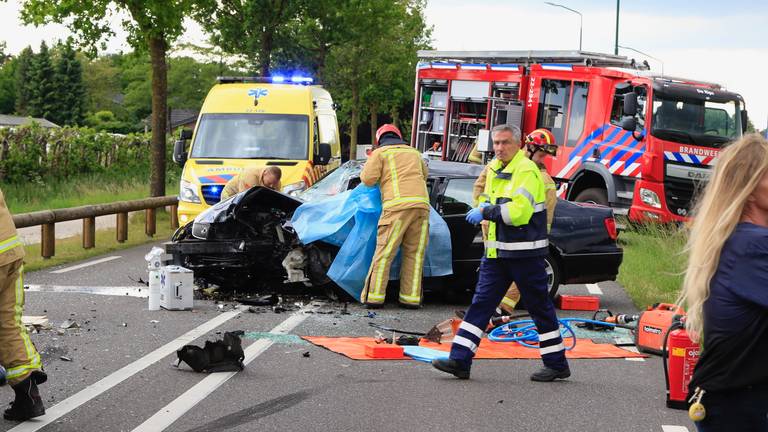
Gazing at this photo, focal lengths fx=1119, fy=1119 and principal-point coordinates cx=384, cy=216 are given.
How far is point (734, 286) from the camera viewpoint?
336 cm

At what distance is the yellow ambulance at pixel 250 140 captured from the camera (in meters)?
16.7

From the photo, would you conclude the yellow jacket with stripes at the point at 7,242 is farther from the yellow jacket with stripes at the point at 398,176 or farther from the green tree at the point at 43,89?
the green tree at the point at 43,89

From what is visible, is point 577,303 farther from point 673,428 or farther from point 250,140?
point 250,140

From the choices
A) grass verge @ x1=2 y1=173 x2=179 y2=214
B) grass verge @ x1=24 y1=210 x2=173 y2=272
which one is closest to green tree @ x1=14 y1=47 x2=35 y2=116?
grass verge @ x1=2 y1=173 x2=179 y2=214

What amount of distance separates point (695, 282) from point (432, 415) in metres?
3.27

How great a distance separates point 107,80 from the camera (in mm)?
115688

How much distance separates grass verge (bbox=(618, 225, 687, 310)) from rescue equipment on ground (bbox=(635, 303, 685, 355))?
168cm

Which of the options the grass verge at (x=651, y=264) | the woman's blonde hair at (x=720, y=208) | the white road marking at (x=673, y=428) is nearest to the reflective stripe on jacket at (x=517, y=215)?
the white road marking at (x=673, y=428)

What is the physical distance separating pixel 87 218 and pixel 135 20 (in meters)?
6.76

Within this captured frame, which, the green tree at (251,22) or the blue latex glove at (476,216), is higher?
the green tree at (251,22)

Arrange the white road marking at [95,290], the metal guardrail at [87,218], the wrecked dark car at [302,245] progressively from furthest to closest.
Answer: the metal guardrail at [87,218]
the white road marking at [95,290]
the wrecked dark car at [302,245]

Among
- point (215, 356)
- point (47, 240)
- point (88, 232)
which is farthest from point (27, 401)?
point (88, 232)

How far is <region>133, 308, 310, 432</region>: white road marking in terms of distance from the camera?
6.06 meters

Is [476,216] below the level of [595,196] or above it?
above
